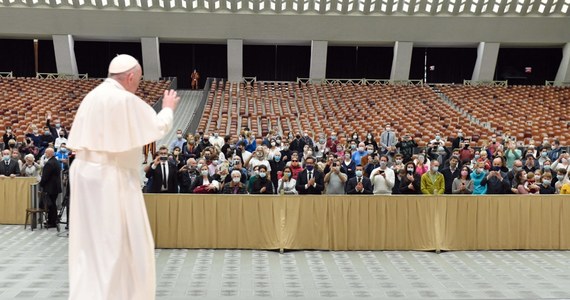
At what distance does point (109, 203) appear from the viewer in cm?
451

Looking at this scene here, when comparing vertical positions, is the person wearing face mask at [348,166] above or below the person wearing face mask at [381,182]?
above

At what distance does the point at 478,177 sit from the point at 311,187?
147 inches

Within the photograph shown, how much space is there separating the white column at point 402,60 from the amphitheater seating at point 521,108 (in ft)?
11.7

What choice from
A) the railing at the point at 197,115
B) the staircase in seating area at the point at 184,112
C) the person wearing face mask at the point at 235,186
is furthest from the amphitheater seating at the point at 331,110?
the person wearing face mask at the point at 235,186

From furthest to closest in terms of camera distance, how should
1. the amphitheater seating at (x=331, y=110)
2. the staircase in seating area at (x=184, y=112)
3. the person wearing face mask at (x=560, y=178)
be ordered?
the amphitheater seating at (x=331, y=110) < the staircase in seating area at (x=184, y=112) < the person wearing face mask at (x=560, y=178)

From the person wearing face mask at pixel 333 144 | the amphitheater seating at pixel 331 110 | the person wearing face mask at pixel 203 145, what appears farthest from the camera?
the amphitheater seating at pixel 331 110

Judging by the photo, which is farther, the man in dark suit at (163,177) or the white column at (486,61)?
the white column at (486,61)

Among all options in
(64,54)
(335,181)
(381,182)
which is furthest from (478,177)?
(64,54)

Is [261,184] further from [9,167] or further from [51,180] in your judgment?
[9,167]

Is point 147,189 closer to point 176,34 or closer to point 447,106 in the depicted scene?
point 447,106

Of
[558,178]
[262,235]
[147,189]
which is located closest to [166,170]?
[147,189]

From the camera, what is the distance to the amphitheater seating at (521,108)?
27.1 m

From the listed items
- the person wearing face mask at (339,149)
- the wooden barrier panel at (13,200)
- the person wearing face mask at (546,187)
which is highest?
the person wearing face mask at (339,149)

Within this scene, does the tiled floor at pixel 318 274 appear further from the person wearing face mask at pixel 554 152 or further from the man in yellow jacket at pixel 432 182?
the person wearing face mask at pixel 554 152
